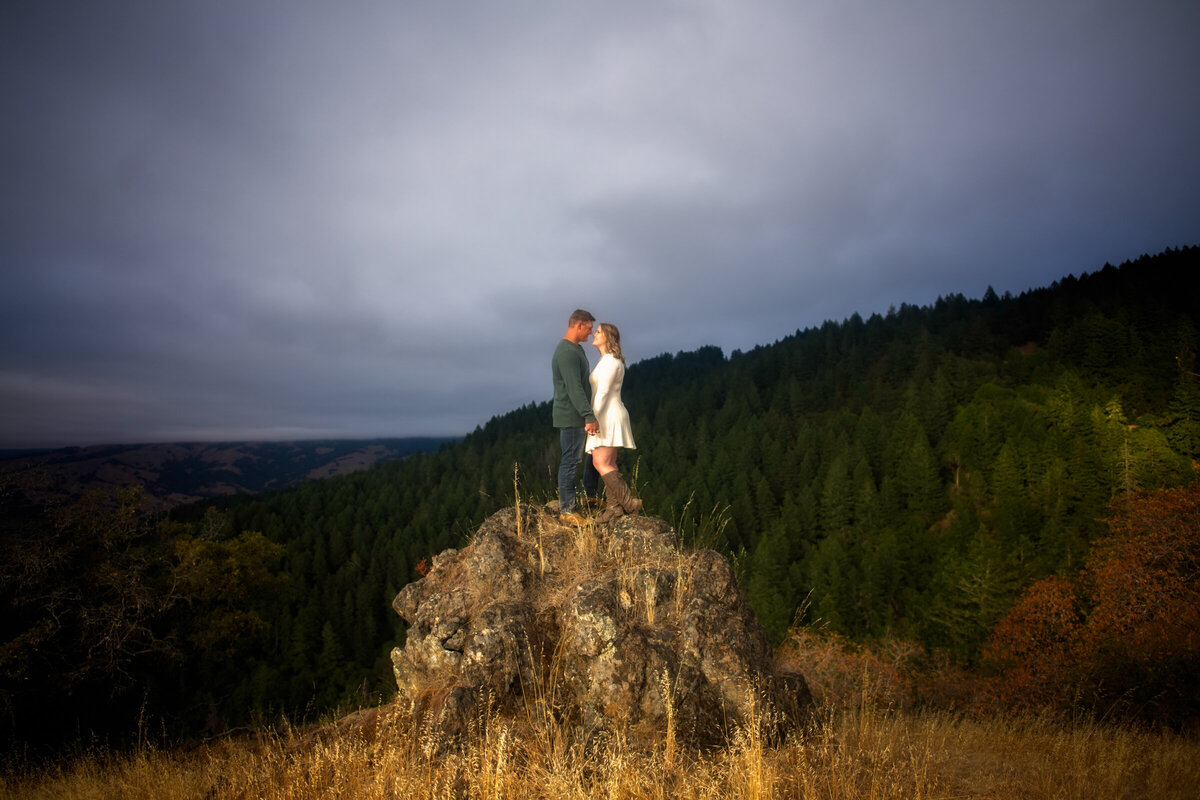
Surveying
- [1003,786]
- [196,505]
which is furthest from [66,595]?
[196,505]

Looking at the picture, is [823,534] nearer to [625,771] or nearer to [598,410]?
[598,410]

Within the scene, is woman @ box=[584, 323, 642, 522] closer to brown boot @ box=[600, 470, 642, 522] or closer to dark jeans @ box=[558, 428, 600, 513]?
brown boot @ box=[600, 470, 642, 522]

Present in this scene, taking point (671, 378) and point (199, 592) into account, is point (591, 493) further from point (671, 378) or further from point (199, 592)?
point (671, 378)

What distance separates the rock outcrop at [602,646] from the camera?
4648mm

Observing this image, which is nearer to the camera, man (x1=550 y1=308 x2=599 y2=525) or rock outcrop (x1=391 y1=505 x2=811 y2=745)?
rock outcrop (x1=391 y1=505 x2=811 y2=745)

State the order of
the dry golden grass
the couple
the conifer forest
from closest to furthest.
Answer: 1. the dry golden grass
2. the couple
3. the conifer forest

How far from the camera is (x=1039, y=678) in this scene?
24.3 m

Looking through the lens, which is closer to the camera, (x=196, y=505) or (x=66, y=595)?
(x=66, y=595)

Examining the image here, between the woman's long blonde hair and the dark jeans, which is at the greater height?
the woman's long blonde hair

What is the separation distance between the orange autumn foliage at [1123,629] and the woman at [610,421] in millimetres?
12062

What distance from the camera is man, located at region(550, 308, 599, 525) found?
6.47 m

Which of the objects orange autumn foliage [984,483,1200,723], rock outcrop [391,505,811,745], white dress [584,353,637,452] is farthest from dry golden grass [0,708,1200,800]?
orange autumn foliage [984,483,1200,723]

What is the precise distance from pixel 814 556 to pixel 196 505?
99.6 metres

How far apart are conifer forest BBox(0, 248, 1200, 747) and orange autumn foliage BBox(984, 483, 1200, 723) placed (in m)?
0.15
